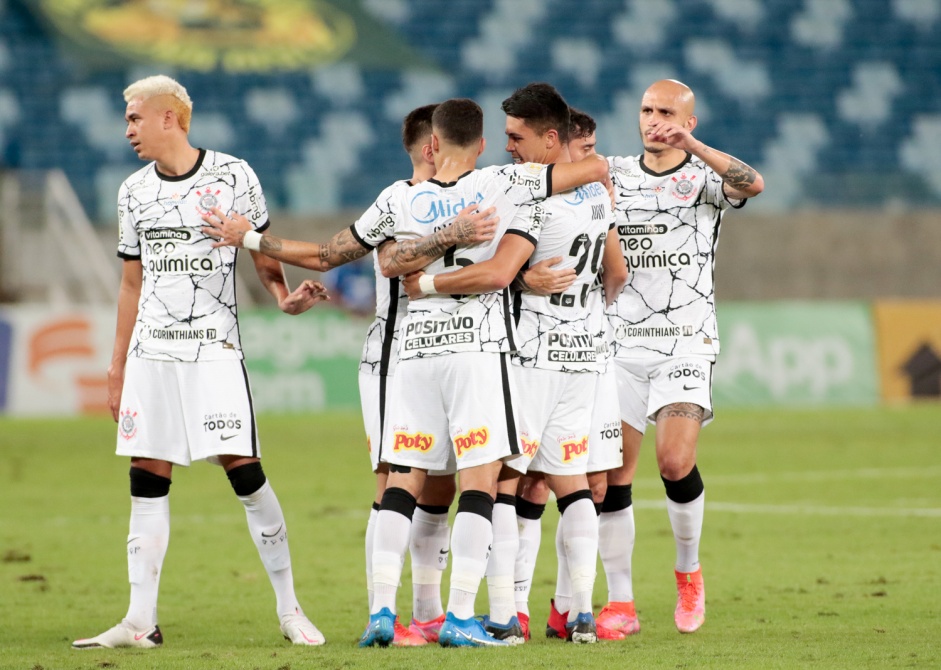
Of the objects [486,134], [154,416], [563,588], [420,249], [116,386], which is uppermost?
[486,134]

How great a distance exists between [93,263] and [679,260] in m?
15.9

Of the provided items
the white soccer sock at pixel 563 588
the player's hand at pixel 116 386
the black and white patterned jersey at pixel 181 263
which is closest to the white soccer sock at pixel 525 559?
the white soccer sock at pixel 563 588

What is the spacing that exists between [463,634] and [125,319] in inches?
84.2

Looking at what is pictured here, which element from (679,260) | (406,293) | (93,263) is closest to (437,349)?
(406,293)

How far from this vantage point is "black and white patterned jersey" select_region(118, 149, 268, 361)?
6090mm

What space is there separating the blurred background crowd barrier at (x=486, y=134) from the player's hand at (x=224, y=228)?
44.2 feet

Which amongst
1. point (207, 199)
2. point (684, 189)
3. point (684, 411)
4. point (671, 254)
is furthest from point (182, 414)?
point (684, 189)

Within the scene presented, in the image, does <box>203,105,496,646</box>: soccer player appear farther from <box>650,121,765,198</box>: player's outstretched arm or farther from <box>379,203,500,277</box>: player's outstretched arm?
<box>650,121,765,198</box>: player's outstretched arm

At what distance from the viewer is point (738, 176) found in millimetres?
6328

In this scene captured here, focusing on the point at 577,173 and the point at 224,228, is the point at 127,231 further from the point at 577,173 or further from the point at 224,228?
the point at 577,173

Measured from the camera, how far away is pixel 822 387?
21359 millimetres

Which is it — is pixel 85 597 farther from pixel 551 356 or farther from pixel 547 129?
pixel 547 129

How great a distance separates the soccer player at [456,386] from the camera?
217 inches

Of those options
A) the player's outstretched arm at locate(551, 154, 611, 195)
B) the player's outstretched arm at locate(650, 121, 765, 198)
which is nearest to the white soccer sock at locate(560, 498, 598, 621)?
the player's outstretched arm at locate(551, 154, 611, 195)
